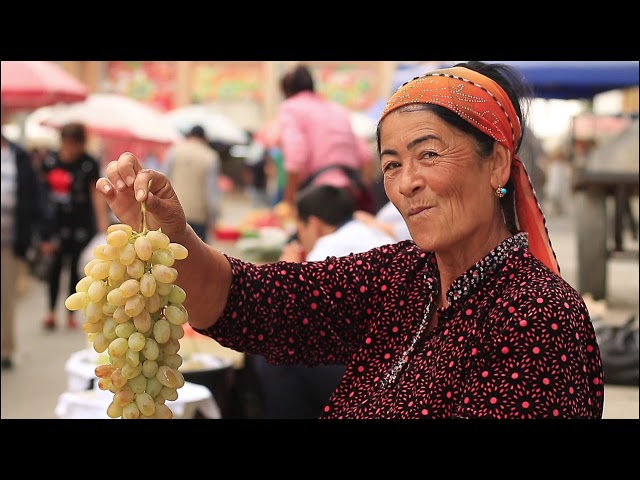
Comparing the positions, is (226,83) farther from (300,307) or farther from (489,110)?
(489,110)

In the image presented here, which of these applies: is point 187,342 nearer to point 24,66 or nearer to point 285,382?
point 285,382

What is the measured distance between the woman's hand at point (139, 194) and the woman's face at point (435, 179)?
424mm

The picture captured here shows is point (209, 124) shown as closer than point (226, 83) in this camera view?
Yes

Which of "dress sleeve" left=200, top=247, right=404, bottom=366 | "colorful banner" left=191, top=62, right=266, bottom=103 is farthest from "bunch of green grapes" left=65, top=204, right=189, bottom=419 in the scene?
"colorful banner" left=191, top=62, right=266, bottom=103

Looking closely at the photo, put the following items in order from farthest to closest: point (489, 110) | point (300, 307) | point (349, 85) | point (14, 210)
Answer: point (349, 85)
point (14, 210)
point (300, 307)
point (489, 110)

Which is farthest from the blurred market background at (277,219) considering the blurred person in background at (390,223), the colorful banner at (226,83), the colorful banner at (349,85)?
the colorful banner at (226,83)

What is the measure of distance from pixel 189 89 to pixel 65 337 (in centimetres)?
2139

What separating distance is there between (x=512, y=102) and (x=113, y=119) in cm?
768

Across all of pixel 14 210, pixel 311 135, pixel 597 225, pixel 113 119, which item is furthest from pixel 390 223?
pixel 113 119

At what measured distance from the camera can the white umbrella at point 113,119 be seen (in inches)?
347

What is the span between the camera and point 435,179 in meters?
1.63

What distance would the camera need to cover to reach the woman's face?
1.63m
